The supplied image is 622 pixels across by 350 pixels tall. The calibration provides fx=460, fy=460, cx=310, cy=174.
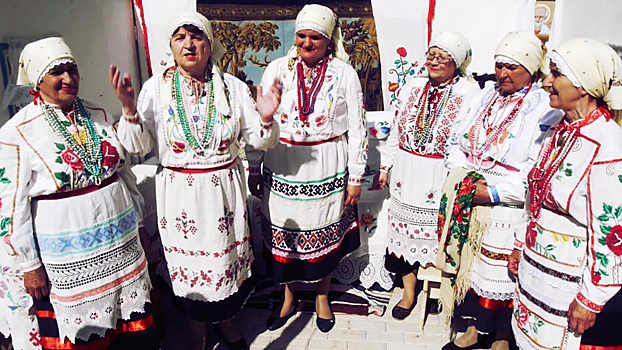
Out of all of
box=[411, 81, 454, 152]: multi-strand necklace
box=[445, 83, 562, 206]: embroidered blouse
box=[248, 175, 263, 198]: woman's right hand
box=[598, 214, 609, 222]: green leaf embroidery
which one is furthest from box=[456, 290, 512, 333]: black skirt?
box=[248, 175, 263, 198]: woman's right hand

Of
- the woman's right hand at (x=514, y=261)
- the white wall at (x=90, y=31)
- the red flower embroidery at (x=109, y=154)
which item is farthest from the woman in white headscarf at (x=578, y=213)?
the white wall at (x=90, y=31)

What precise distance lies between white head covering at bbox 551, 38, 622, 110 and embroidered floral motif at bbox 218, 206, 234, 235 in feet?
5.95

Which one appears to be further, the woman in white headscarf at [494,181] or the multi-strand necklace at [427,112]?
the multi-strand necklace at [427,112]

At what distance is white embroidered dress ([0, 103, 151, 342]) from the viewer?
2.05 meters

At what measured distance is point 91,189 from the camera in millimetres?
2182

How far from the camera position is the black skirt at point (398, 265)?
3346 millimetres

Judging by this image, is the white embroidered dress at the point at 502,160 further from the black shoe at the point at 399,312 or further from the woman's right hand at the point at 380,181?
the black shoe at the point at 399,312

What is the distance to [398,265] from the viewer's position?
3371 mm

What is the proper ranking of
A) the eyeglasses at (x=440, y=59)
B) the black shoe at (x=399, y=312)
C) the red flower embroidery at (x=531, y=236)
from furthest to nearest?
the black shoe at (x=399, y=312) < the eyeglasses at (x=440, y=59) < the red flower embroidery at (x=531, y=236)

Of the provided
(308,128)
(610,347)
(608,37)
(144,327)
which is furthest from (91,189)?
(608,37)

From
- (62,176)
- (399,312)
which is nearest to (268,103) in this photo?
(62,176)

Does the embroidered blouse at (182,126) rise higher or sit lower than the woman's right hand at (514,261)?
higher

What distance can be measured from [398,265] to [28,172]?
2.41 m

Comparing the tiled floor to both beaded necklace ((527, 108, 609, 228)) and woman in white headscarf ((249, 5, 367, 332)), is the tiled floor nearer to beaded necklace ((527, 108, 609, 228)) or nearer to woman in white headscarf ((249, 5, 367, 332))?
woman in white headscarf ((249, 5, 367, 332))
